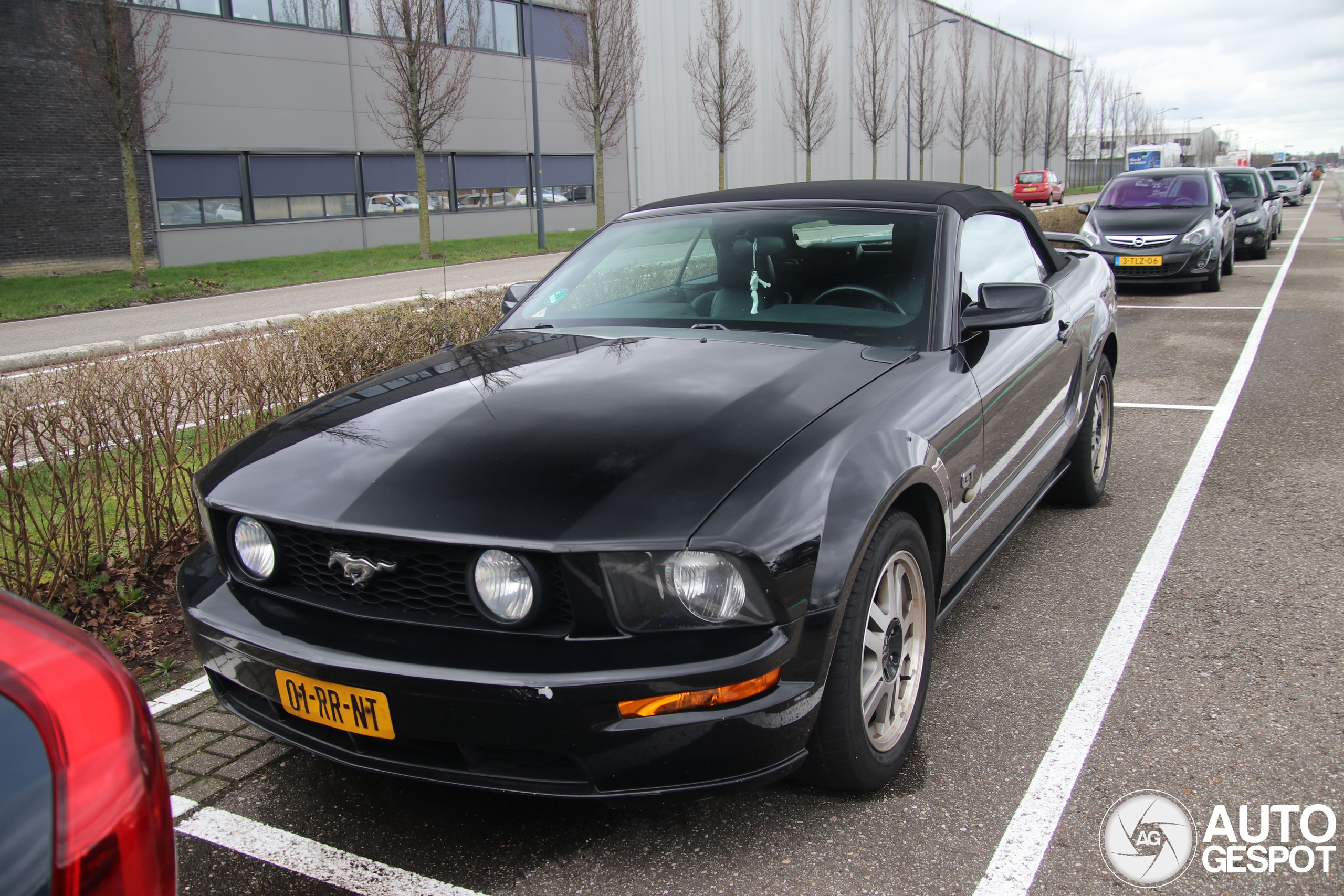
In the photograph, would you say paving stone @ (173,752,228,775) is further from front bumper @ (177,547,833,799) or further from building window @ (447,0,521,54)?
building window @ (447,0,521,54)

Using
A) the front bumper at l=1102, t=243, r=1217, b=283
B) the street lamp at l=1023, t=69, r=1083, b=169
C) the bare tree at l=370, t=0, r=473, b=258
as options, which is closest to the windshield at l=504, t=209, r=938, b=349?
the front bumper at l=1102, t=243, r=1217, b=283

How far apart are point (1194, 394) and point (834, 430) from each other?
6307 mm

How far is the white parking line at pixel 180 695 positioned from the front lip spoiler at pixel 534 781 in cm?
121

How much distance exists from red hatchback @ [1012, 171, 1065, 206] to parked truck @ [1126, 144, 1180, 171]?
63.6 ft

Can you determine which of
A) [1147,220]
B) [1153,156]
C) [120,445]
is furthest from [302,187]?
[1153,156]

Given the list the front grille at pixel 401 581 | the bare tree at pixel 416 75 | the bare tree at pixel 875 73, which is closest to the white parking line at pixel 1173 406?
the front grille at pixel 401 581

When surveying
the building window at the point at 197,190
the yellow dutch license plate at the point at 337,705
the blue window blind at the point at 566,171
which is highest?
the blue window blind at the point at 566,171

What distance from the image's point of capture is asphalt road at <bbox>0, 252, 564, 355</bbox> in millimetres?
13430

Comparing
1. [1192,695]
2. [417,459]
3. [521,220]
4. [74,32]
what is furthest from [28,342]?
[521,220]

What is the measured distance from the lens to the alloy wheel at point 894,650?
2.52m

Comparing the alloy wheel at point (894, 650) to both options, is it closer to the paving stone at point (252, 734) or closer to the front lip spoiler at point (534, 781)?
the front lip spoiler at point (534, 781)

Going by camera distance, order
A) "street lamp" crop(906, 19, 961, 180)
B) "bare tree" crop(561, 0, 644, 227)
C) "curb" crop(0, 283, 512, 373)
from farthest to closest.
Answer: "street lamp" crop(906, 19, 961, 180) < "bare tree" crop(561, 0, 644, 227) < "curb" crop(0, 283, 512, 373)

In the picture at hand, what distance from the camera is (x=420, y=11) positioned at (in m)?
24.6

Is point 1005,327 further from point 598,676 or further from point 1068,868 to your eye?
point 598,676
